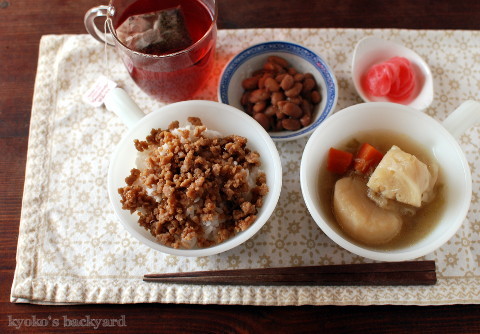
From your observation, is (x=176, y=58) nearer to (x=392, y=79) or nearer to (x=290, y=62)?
(x=290, y=62)

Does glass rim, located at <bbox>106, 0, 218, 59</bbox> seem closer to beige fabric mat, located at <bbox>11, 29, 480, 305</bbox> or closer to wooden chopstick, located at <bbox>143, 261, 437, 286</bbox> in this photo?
beige fabric mat, located at <bbox>11, 29, 480, 305</bbox>

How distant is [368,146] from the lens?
4.76 ft

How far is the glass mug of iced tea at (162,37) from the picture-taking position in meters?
1.45

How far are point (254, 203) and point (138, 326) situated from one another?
1.99 ft

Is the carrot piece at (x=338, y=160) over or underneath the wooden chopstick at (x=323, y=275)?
over

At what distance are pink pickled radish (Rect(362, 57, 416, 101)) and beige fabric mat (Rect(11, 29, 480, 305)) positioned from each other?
0.10m

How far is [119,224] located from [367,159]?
953 mm

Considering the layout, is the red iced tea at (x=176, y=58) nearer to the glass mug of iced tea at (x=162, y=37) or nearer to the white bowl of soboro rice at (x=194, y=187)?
the glass mug of iced tea at (x=162, y=37)

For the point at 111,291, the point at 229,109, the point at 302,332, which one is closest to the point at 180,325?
the point at 111,291

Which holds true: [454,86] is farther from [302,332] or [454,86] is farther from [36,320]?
[36,320]

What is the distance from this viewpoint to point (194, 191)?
4.07 ft

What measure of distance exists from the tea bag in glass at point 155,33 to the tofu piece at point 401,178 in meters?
0.83

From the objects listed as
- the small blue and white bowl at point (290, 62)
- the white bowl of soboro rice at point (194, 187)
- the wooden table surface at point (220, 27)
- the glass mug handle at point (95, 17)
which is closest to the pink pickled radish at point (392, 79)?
the small blue and white bowl at point (290, 62)

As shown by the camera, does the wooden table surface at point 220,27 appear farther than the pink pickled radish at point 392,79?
No
